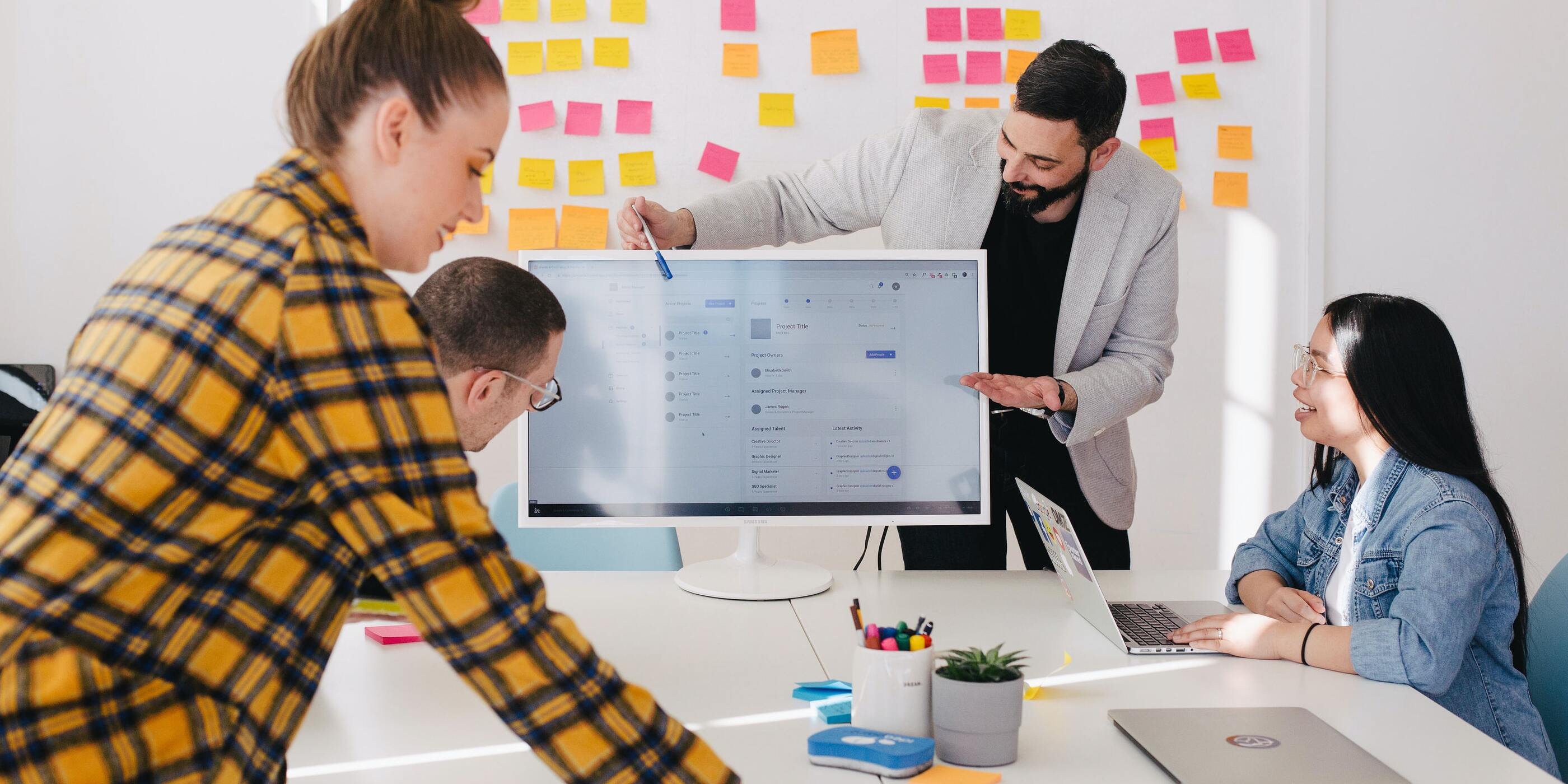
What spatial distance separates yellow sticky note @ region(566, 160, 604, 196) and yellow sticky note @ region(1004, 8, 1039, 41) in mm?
1073

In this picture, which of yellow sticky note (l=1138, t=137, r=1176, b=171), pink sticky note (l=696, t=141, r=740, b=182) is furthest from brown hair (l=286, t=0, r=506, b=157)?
yellow sticky note (l=1138, t=137, r=1176, b=171)

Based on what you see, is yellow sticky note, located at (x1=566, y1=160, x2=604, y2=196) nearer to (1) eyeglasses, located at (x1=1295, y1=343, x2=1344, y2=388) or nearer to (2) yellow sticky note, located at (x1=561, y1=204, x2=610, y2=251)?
(2) yellow sticky note, located at (x1=561, y1=204, x2=610, y2=251)

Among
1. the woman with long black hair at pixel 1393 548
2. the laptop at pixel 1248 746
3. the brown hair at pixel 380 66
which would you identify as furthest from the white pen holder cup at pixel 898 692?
the brown hair at pixel 380 66

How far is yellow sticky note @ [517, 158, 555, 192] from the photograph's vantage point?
2992 mm

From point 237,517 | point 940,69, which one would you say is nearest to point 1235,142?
point 940,69

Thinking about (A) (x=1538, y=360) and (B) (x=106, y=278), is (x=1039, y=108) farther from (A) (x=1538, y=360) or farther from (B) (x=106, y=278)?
(B) (x=106, y=278)

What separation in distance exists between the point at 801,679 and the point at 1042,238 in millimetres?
1021

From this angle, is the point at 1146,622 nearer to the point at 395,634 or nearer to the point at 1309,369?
the point at 1309,369

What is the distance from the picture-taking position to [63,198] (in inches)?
116

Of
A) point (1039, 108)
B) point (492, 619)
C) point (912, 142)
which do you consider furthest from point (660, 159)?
point (492, 619)

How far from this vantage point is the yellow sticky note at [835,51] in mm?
2980

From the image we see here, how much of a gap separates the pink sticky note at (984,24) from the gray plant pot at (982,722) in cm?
225

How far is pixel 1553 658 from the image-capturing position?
146 centimetres

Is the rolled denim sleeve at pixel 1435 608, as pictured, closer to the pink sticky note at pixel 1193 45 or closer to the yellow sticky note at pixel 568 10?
the pink sticky note at pixel 1193 45
